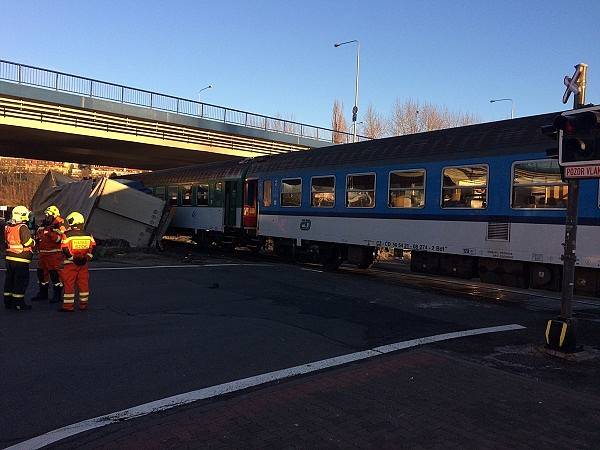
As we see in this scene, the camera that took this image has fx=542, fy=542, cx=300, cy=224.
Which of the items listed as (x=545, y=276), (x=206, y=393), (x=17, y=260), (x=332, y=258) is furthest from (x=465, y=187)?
(x=17, y=260)

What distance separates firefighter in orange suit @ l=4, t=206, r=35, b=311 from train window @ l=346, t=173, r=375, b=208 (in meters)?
8.11

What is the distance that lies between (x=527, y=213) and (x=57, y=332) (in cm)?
861

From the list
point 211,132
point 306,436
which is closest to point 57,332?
point 306,436

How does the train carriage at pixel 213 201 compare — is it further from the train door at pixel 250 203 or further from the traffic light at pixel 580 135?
the traffic light at pixel 580 135

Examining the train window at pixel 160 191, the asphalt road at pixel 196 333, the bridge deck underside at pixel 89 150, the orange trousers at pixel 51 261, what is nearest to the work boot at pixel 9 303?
the asphalt road at pixel 196 333

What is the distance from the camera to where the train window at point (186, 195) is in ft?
80.4

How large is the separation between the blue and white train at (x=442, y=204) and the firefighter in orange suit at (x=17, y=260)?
26.8ft

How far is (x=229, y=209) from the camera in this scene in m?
20.9

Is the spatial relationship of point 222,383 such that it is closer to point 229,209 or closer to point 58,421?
point 58,421

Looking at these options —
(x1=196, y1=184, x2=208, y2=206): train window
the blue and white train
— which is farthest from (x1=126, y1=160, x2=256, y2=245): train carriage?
the blue and white train

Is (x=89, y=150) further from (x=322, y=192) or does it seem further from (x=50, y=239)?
(x=50, y=239)

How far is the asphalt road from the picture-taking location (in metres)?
5.23

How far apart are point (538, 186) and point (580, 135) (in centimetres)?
398

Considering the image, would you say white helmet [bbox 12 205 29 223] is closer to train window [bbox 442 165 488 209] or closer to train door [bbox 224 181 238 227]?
train window [bbox 442 165 488 209]
